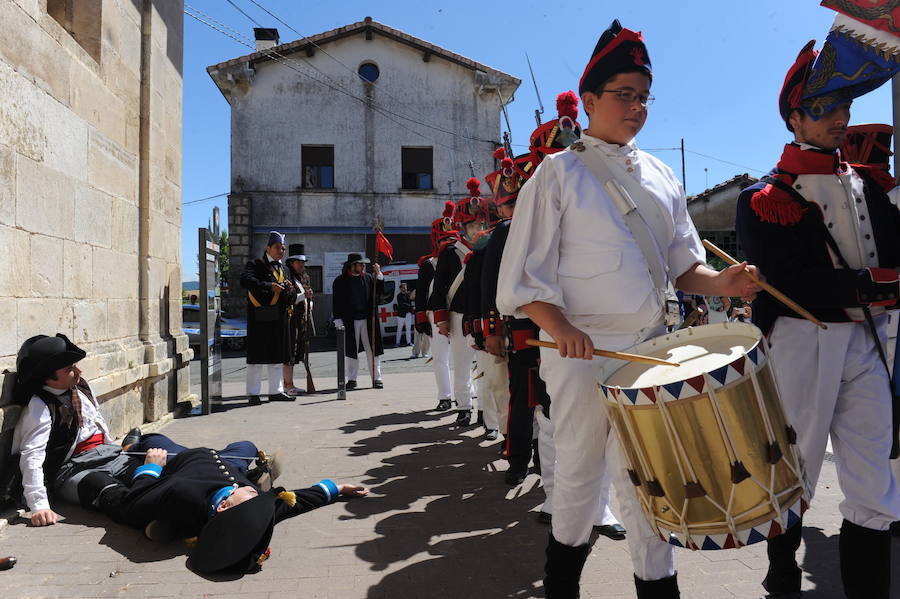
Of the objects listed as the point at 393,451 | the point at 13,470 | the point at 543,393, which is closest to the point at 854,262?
→ the point at 543,393

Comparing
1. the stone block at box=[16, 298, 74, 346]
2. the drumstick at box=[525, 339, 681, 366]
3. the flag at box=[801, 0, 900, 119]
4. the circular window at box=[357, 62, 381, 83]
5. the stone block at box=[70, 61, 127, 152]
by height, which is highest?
the circular window at box=[357, 62, 381, 83]

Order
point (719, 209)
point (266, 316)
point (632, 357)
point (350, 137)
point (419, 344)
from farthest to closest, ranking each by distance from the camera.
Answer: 1. point (719, 209)
2. point (350, 137)
3. point (419, 344)
4. point (266, 316)
5. point (632, 357)

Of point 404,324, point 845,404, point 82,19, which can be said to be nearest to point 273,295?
point 82,19

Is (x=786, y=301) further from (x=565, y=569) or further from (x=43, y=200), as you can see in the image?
(x=43, y=200)

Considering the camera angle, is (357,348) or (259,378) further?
(357,348)

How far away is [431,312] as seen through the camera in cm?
771

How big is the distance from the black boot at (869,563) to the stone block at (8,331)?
4546 mm

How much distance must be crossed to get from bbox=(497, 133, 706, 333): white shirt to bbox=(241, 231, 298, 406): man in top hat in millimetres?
7051

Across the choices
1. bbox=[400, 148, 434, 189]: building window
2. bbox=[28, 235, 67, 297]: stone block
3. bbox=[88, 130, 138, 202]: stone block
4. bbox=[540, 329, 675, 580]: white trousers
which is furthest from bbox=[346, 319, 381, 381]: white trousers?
bbox=[400, 148, 434, 189]: building window

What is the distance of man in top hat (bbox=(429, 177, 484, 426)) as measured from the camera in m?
6.42

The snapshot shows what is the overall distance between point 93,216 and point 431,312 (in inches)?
137

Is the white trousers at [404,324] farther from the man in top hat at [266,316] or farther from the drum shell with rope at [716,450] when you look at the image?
the drum shell with rope at [716,450]

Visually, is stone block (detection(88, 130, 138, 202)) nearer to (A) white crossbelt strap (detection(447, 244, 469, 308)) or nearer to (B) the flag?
(A) white crossbelt strap (detection(447, 244, 469, 308))

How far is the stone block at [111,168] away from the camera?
572 cm
